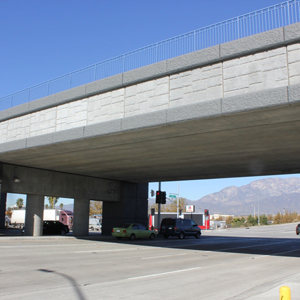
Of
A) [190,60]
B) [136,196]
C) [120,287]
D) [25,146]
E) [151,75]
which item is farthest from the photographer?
[136,196]

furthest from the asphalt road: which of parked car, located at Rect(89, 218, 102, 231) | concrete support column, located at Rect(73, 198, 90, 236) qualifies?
parked car, located at Rect(89, 218, 102, 231)

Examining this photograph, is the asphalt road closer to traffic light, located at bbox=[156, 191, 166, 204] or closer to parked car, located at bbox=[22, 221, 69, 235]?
parked car, located at bbox=[22, 221, 69, 235]

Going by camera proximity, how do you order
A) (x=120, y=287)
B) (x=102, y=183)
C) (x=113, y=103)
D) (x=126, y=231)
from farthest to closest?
(x=102, y=183) < (x=126, y=231) < (x=113, y=103) < (x=120, y=287)

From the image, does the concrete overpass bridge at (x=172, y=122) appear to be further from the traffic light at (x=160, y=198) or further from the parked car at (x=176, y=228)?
the traffic light at (x=160, y=198)

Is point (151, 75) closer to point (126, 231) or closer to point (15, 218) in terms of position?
point (126, 231)

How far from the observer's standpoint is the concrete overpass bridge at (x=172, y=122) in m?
12.4

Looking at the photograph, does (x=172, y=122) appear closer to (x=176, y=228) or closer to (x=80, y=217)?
(x=80, y=217)

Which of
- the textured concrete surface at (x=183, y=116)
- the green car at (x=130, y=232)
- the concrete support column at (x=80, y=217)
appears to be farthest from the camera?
the concrete support column at (x=80, y=217)

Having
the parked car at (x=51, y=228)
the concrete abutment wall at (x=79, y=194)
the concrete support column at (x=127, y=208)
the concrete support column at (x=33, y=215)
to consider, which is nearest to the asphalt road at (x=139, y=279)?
the concrete abutment wall at (x=79, y=194)

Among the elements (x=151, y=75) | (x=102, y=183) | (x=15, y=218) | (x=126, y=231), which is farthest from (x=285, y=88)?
(x=15, y=218)

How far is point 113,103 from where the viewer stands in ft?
54.3

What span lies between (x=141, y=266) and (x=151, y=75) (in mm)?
7585

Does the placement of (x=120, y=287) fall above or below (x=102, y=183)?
below

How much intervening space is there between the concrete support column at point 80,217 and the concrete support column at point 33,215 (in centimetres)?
395
